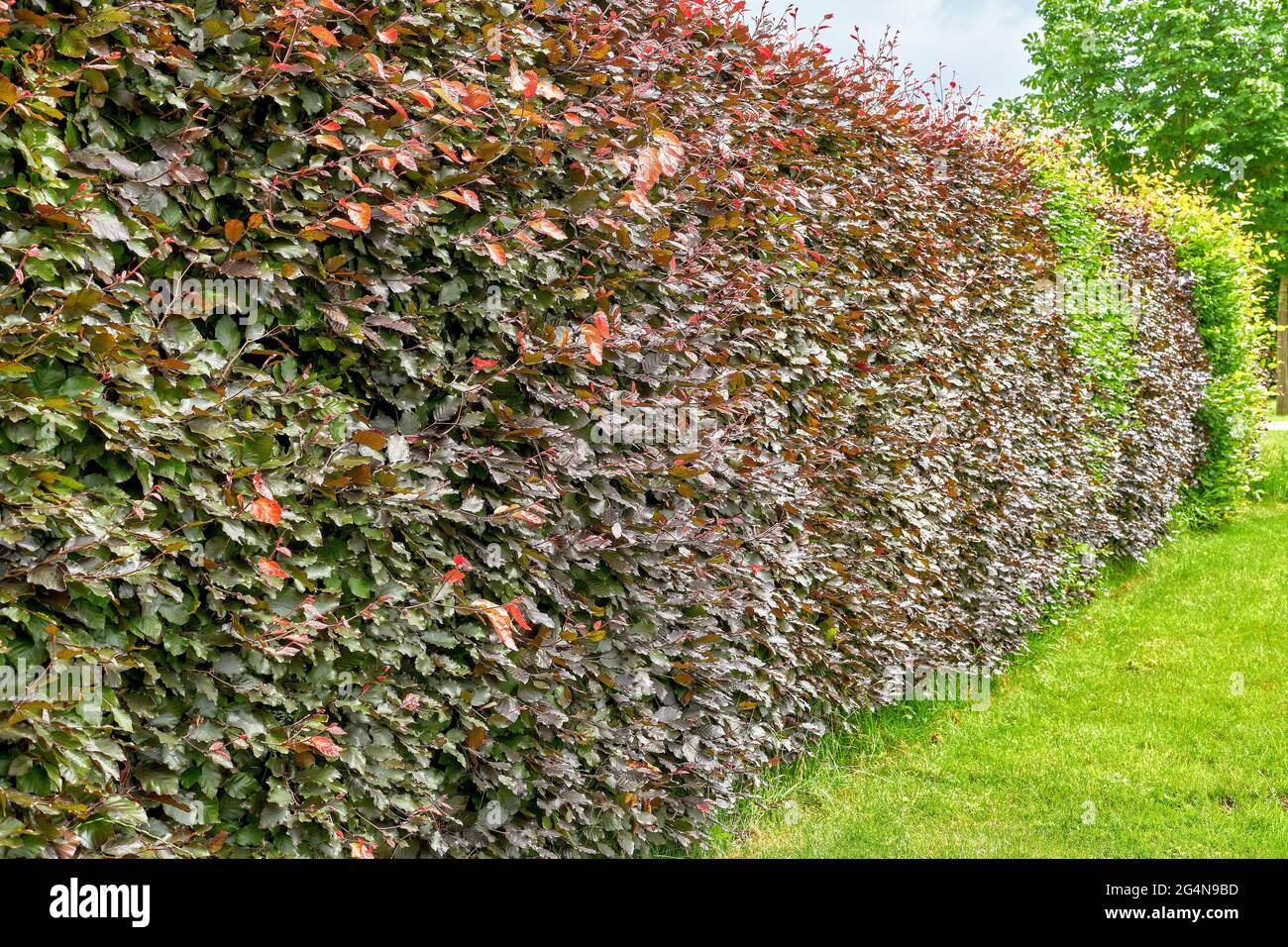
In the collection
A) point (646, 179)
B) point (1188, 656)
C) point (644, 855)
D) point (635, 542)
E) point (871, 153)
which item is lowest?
point (644, 855)

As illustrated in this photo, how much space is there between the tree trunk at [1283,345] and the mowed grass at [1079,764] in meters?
24.0

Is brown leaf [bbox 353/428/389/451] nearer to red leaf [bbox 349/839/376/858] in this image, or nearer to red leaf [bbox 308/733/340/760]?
red leaf [bbox 308/733/340/760]

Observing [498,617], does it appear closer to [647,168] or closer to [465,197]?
[465,197]

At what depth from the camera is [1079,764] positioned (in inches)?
193

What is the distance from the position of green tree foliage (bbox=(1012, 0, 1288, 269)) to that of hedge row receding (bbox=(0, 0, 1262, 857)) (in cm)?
2493

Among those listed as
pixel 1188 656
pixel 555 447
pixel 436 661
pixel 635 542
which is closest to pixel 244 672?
pixel 436 661

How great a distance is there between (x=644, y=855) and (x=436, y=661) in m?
1.28

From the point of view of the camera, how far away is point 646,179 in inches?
118

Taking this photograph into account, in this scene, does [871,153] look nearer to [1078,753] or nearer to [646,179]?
[646,179]

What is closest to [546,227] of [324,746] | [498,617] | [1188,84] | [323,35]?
[323,35]

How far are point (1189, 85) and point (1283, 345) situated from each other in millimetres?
8848

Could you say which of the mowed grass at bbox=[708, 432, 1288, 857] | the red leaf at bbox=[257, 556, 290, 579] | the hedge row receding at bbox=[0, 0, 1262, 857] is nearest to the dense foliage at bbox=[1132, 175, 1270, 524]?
the mowed grass at bbox=[708, 432, 1288, 857]

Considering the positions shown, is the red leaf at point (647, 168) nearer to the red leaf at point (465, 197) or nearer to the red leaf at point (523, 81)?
the red leaf at point (523, 81)

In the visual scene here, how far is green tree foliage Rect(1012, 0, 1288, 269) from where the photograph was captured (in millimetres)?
25359
